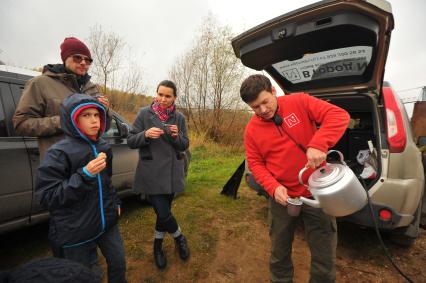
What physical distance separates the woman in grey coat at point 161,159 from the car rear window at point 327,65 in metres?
1.41

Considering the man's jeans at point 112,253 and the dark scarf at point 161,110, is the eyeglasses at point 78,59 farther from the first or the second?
the man's jeans at point 112,253

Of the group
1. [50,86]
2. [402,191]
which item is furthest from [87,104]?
[402,191]

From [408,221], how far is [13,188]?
3.46 meters

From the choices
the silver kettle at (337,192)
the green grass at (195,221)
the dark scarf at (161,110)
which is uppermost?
the dark scarf at (161,110)

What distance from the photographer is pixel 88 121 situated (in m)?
1.67

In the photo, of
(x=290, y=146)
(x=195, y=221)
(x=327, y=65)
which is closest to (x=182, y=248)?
(x=195, y=221)

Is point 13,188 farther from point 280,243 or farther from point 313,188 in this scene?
point 313,188

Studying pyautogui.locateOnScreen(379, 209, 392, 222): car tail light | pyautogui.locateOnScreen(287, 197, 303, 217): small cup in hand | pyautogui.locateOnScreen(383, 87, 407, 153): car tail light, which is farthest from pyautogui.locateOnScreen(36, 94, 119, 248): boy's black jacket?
pyautogui.locateOnScreen(383, 87, 407, 153): car tail light

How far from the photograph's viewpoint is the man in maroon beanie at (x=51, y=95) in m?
1.94

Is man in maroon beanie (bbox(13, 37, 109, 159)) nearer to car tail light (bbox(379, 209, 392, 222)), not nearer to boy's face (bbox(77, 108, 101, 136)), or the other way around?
boy's face (bbox(77, 108, 101, 136))

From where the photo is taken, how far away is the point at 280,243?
198 cm

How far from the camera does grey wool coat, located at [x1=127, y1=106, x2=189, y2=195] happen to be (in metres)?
2.38

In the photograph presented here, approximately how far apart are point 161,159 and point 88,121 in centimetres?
87

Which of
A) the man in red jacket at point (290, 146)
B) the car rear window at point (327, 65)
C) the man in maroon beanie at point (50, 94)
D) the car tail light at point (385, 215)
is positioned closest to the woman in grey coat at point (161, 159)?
the man in maroon beanie at point (50, 94)
